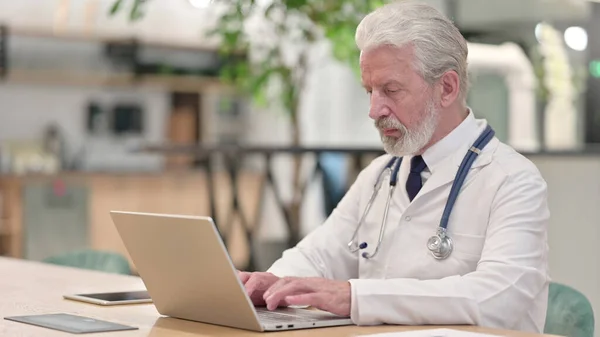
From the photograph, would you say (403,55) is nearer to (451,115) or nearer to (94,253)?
(451,115)

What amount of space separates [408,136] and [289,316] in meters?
0.51

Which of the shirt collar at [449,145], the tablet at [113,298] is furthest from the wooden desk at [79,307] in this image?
the shirt collar at [449,145]

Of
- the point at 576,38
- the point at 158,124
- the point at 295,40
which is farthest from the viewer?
the point at 158,124

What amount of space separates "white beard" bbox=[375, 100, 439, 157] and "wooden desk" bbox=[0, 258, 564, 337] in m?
0.48

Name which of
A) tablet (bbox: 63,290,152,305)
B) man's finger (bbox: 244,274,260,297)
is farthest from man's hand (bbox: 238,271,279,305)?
tablet (bbox: 63,290,152,305)

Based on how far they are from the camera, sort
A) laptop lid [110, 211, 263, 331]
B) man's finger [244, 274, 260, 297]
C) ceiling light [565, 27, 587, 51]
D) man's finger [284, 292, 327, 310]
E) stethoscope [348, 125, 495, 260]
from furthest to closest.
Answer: ceiling light [565, 27, 587, 51] → stethoscope [348, 125, 495, 260] → man's finger [244, 274, 260, 297] → man's finger [284, 292, 327, 310] → laptop lid [110, 211, 263, 331]

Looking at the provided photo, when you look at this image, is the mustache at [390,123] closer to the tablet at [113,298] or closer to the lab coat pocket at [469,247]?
the lab coat pocket at [469,247]

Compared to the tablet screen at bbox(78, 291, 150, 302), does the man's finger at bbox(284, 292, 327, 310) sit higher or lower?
higher

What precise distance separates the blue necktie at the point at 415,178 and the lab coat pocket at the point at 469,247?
0.20 meters

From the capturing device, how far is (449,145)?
2.31 metres

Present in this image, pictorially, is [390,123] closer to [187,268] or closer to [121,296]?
[187,268]

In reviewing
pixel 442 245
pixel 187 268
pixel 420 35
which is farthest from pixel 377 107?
pixel 187 268

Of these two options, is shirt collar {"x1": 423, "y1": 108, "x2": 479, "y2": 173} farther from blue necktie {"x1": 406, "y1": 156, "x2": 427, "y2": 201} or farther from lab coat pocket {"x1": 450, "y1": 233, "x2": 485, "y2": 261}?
lab coat pocket {"x1": 450, "y1": 233, "x2": 485, "y2": 261}

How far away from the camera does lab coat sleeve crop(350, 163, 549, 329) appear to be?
1943 mm
